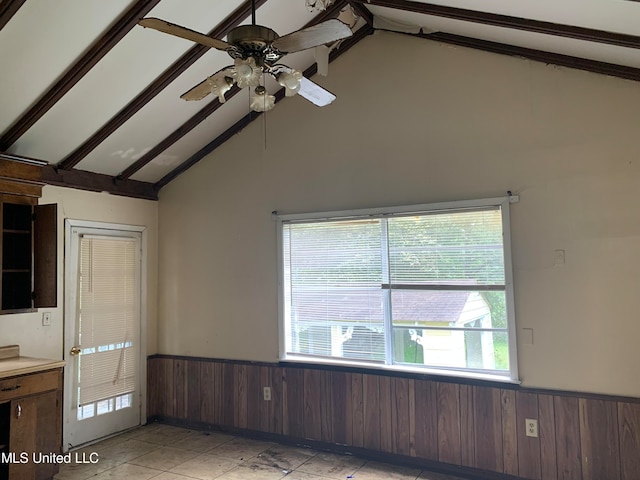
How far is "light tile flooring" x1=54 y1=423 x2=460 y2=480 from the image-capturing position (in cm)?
360

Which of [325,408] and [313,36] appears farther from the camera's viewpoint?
[325,408]

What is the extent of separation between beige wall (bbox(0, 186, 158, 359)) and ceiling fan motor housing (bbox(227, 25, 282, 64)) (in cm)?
291

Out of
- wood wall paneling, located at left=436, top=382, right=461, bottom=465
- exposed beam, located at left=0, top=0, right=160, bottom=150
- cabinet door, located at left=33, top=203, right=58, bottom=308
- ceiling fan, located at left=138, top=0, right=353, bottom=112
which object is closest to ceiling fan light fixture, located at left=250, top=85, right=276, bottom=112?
ceiling fan, located at left=138, top=0, right=353, bottom=112

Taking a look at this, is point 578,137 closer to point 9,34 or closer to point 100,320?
point 9,34

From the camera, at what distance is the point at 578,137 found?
3271 millimetres

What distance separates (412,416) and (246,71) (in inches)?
117

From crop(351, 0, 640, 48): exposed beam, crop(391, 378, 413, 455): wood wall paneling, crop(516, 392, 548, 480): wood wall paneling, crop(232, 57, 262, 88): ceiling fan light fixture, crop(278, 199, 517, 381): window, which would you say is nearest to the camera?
crop(232, 57, 262, 88): ceiling fan light fixture

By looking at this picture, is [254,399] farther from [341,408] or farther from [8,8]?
[8,8]

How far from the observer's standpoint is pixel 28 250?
375cm

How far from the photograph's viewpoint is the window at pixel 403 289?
351 cm

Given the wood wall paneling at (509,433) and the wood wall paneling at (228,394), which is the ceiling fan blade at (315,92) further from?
the wood wall paneling at (228,394)

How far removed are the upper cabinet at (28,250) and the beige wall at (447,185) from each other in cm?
150

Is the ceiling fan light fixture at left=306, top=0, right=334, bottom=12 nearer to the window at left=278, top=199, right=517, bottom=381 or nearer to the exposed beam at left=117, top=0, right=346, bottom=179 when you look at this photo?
the exposed beam at left=117, top=0, right=346, bottom=179

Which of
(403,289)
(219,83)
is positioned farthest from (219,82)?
(403,289)
